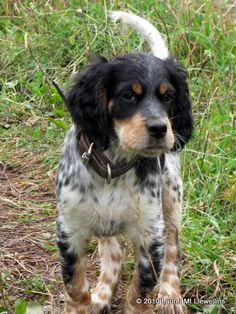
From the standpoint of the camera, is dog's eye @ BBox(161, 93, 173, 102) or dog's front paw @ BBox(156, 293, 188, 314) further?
dog's front paw @ BBox(156, 293, 188, 314)

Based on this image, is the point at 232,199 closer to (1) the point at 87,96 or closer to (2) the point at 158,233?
(2) the point at 158,233

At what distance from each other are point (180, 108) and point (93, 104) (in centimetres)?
44

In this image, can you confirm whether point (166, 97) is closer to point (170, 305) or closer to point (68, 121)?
point (170, 305)

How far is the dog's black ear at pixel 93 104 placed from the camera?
3.74 meters

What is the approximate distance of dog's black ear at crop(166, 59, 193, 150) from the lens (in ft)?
12.9

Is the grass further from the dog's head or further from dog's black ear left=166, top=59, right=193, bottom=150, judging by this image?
the dog's head

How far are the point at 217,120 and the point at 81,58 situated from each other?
1.47m

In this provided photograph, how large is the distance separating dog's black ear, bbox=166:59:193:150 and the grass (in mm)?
673

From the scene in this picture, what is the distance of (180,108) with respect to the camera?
396 cm

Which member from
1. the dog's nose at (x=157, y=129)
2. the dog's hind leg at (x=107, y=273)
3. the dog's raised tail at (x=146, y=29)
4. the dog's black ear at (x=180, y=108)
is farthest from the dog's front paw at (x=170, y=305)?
the dog's raised tail at (x=146, y=29)

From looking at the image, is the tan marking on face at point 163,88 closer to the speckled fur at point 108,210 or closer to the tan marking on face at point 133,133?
the tan marking on face at point 133,133

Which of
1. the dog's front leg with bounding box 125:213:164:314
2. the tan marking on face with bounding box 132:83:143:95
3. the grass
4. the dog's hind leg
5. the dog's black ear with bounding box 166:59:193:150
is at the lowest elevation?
the grass

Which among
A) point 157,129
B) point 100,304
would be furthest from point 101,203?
point 100,304

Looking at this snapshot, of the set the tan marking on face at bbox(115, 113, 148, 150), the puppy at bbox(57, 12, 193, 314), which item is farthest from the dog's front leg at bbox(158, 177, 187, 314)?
the tan marking on face at bbox(115, 113, 148, 150)
